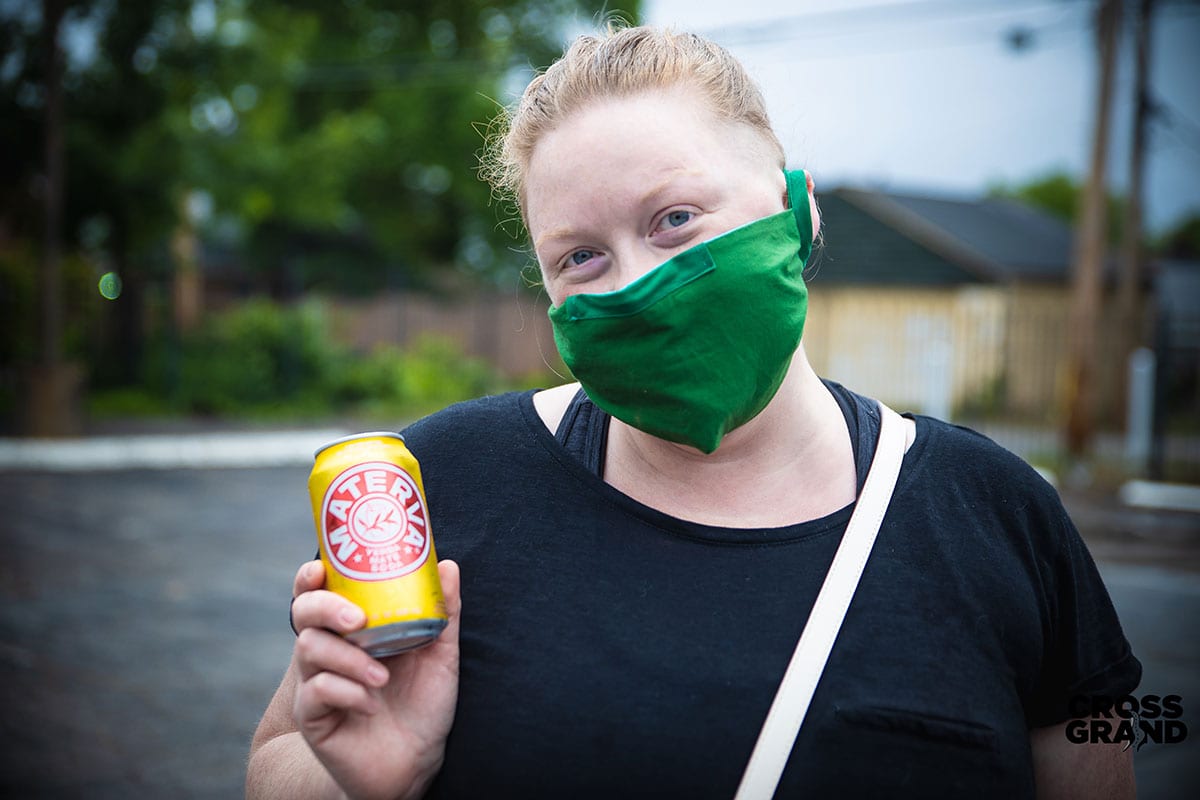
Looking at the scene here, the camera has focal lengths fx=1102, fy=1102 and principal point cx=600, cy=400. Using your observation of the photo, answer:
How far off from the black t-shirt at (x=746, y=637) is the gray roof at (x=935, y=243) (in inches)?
989

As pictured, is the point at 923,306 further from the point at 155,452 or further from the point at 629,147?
the point at 629,147

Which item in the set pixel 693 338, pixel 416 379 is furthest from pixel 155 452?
pixel 693 338

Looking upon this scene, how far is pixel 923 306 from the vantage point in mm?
27719

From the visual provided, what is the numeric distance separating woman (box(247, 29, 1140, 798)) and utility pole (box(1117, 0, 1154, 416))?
18.3 metres

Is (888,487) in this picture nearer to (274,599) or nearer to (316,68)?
(274,599)

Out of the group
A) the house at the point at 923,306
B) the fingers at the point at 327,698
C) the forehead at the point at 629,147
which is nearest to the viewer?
the fingers at the point at 327,698

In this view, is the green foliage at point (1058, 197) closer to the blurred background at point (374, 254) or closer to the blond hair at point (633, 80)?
the blurred background at point (374, 254)

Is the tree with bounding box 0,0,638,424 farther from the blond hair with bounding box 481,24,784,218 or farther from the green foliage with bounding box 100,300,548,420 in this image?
the blond hair with bounding box 481,24,784,218

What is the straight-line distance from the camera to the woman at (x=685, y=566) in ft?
4.98

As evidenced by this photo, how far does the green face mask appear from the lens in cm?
160

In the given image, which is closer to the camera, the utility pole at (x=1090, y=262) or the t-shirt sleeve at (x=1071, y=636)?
the t-shirt sleeve at (x=1071, y=636)

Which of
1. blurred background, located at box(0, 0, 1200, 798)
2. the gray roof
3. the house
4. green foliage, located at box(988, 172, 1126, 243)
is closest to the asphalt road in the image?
blurred background, located at box(0, 0, 1200, 798)

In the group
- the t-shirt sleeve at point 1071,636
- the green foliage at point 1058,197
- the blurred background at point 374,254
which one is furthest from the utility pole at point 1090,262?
the green foliage at point 1058,197

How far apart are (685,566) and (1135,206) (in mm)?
22508
